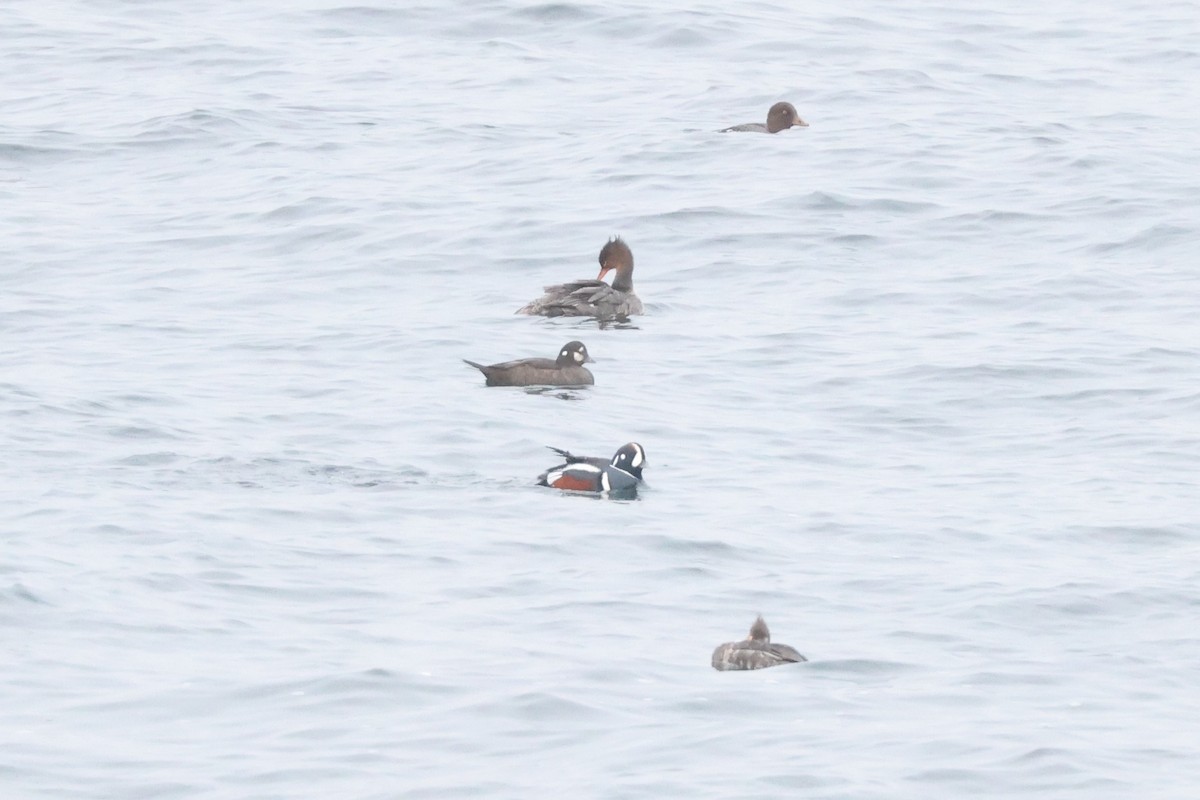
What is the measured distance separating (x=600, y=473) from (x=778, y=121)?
43.7 feet

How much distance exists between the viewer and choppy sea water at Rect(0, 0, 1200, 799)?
1011cm

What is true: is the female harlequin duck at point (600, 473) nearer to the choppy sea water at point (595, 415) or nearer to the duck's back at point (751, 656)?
the choppy sea water at point (595, 415)

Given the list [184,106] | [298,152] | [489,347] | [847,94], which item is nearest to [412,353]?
[489,347]

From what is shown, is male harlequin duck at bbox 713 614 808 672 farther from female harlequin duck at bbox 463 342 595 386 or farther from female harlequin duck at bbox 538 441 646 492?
female harlequin duck at bbox 463 342 595 386

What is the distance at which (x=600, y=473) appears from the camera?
568 inches

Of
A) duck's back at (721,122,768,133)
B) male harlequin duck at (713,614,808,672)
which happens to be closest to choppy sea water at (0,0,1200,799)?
male harlequin duck at (713,614,808,672)

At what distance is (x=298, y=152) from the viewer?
2652cm

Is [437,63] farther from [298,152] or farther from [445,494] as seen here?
[445,494]

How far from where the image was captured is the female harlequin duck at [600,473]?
14.4 m

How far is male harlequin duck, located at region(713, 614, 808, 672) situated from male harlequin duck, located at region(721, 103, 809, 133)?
16516mm

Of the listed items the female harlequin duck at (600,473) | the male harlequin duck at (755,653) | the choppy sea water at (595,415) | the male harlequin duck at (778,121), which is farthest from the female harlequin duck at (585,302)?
the male harlequin duck at (755,653)

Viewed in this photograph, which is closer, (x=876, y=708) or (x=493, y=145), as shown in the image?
(x=876, y=708)

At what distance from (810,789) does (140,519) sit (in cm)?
543

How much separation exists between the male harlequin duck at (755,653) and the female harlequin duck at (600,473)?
338cm
